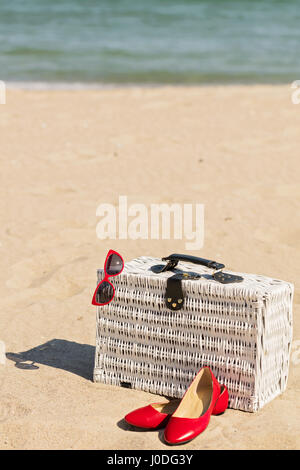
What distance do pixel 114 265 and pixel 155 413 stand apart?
1.80ft

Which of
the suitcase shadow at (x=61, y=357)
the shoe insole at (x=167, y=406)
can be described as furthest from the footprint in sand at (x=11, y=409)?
the shoe insole at (x=167, y=406)

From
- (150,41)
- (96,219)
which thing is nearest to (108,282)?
(96,219)

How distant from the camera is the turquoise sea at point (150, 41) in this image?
10875 millimetres

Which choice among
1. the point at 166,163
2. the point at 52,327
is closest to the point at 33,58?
the point at 166,163

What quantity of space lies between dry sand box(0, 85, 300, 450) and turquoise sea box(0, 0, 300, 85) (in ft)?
8.61

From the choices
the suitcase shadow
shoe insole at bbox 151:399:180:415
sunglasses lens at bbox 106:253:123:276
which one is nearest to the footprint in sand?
the suitcase shadow

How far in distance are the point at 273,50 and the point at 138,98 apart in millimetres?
6176

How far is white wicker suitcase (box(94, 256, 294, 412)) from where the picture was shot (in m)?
2.26

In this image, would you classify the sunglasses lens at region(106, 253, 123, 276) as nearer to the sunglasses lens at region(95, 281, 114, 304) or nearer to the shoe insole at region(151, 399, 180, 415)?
the sunglasses lens at region(95, 281, 114, 304)

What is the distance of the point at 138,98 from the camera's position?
8.03 m

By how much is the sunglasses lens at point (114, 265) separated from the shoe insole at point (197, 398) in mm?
468

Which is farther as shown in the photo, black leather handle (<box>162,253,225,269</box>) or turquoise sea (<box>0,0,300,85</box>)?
turquoise sea (<box>0,0,300,85</box>)
